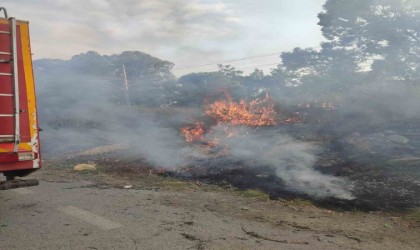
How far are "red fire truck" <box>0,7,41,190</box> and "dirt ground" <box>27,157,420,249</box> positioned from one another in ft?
7.73

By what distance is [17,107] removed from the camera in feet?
Result: 17.1

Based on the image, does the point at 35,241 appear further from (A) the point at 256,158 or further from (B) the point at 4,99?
(A) the point at 256,158

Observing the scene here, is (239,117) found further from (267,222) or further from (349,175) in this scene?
(267,222)

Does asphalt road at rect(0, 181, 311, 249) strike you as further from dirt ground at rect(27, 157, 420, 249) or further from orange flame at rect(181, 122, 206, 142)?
orange flame at rect(181, 122, 206, 142)

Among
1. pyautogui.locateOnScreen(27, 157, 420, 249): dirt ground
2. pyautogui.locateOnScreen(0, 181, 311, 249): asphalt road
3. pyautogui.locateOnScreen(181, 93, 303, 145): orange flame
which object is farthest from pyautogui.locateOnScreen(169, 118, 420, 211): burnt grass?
pyautogui.locateOnScreen(181, 93, 303, 145): orange flame

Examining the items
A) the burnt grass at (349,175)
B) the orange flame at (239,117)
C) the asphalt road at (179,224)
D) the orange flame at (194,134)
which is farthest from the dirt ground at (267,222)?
the orange flame at (239,117)

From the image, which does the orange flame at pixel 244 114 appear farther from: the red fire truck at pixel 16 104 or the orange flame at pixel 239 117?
the red fire truck at pixel 16 104

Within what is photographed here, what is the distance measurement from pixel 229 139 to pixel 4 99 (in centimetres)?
995

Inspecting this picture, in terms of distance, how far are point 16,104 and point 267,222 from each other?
167 inches

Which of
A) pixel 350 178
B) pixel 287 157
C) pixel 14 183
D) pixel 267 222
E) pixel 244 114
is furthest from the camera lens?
pixel 244 114

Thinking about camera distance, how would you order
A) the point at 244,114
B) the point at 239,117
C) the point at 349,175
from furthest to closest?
the point at 244,114, the point at 239,117, the point at 349,175

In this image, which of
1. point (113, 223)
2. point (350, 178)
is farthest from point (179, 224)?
point (350, 178)

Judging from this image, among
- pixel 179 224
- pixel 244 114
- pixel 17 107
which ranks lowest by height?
pixel 179 224

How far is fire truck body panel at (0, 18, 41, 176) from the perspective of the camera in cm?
516
